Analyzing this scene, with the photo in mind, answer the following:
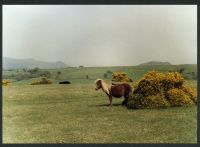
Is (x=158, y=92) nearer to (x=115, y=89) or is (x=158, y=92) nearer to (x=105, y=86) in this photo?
(x=115, y=89)

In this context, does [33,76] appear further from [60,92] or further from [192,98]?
[192,98]

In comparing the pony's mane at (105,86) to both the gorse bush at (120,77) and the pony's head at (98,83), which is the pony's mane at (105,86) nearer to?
the pony's head at (98,83)

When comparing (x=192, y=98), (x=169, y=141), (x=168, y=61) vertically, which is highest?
(x=168, y=61)

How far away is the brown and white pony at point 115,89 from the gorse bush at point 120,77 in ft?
0.78

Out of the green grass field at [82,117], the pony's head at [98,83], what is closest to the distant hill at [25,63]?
the green grass field at [82,117]

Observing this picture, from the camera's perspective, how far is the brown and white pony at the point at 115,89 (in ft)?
59.8

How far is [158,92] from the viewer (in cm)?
1798

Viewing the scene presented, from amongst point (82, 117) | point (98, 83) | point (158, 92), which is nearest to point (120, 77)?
point (98, 83)

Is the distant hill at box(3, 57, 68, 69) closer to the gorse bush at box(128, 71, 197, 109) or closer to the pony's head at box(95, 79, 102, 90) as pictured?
the pony's head at box(95, 79, 102, 90)

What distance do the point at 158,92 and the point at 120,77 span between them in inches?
56.5

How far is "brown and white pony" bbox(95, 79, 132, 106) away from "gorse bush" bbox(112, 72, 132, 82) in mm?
238

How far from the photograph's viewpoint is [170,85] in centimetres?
1803

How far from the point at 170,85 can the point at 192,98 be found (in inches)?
35.1

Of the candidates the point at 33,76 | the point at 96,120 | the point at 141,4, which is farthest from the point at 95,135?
the point at 141,4
